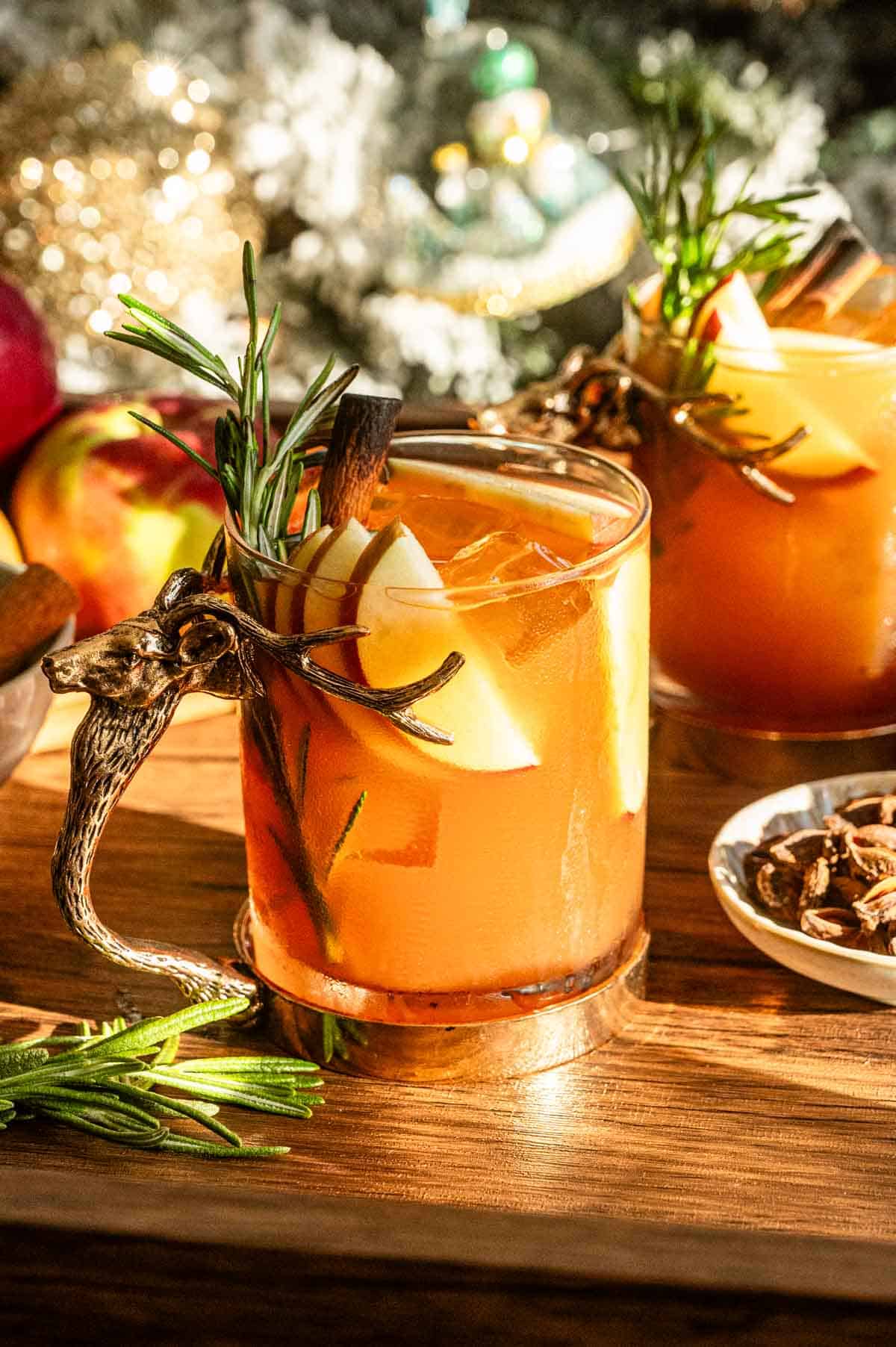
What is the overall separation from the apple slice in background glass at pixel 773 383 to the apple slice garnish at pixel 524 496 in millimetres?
157

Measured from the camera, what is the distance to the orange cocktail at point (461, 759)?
47 cm

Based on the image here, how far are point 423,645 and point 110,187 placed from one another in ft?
3.21

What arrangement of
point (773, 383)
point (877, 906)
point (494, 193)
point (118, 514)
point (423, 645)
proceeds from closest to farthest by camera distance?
point (423, 645) → point (877, 906) → point (773, 383) → point (118, 514) → point (494, 193)

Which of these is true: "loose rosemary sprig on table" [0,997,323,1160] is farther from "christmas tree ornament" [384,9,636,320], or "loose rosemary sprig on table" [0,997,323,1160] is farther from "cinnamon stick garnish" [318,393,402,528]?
"christmas tree ornament" [384,9,636,320]

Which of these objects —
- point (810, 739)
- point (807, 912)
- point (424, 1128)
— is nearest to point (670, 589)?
point (810, 739)

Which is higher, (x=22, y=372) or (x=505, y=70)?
(x=505, y=70)

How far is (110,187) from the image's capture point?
4.27ft

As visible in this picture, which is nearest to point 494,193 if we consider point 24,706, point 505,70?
point 505,70

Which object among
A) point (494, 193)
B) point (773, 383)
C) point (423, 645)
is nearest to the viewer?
point (423, 645)

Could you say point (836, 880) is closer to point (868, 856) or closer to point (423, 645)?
point (868, 856)

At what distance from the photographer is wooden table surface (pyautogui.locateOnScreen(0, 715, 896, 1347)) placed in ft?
1.41

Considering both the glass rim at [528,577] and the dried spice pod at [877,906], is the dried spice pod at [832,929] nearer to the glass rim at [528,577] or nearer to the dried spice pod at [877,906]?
the dried spice pod at [877,906]

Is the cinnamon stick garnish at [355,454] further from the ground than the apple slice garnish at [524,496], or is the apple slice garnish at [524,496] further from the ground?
the cinnamon stick garnish at [355,454]

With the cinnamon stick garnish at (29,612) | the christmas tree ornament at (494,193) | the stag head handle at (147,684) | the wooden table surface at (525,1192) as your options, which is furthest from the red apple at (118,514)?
the christmas tree ornament at (494,193)
